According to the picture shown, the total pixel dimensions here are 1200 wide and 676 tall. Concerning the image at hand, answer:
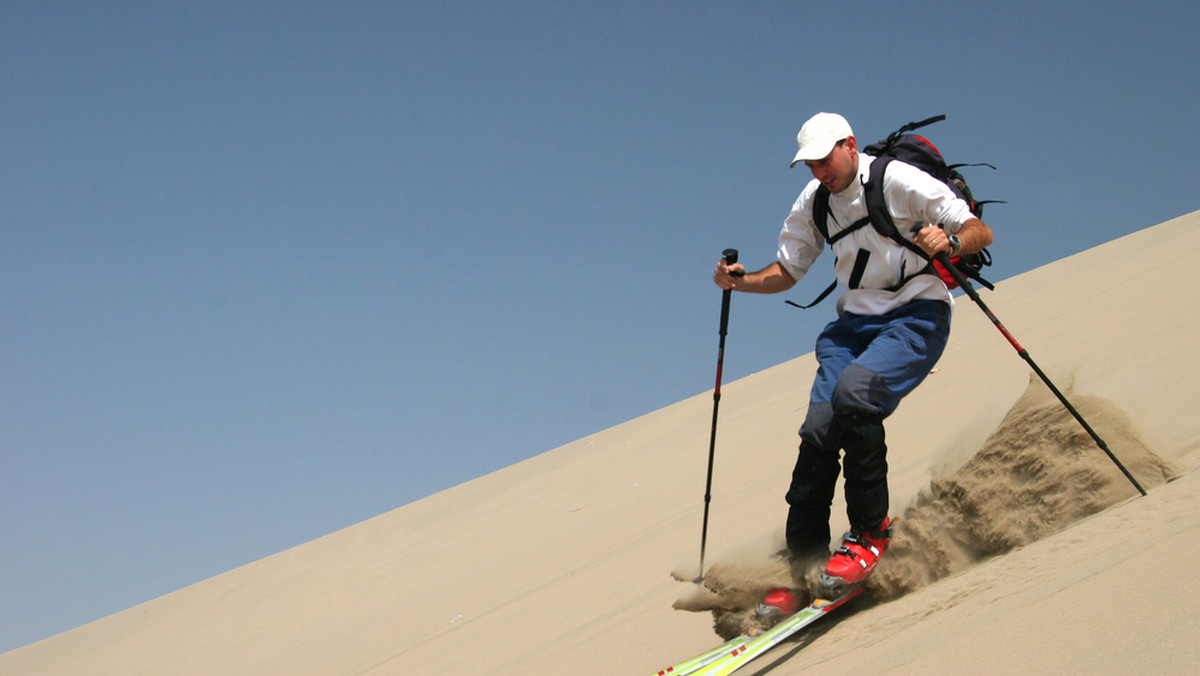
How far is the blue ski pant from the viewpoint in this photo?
3.37m

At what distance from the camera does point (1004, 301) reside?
13.5 metres

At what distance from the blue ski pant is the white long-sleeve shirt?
6 centimetres

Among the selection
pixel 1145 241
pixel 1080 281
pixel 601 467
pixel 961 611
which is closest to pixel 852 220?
pixel 961 611

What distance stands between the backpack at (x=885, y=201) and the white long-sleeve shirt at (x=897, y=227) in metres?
0.03

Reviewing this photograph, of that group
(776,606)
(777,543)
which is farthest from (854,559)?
(777,543)

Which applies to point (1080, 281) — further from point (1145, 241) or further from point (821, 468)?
point (821, 468)

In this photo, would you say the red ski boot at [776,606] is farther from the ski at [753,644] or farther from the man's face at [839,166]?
the man's face at [839,166]

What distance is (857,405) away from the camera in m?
3.30

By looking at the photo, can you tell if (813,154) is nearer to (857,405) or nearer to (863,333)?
(863,333)

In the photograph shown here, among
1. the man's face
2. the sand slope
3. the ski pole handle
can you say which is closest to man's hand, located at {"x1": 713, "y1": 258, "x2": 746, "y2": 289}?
the ski pole handle

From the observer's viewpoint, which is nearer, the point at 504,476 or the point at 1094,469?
the point at 1094,469

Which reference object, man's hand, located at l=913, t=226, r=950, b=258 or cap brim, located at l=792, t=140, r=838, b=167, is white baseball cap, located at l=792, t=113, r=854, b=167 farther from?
man's hand, located at l=913, t=226, r=950, b=258

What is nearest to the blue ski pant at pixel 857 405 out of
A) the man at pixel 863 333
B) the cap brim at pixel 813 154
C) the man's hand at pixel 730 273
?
the man at pixel 863 333

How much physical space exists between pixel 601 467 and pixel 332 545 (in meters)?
4.77
